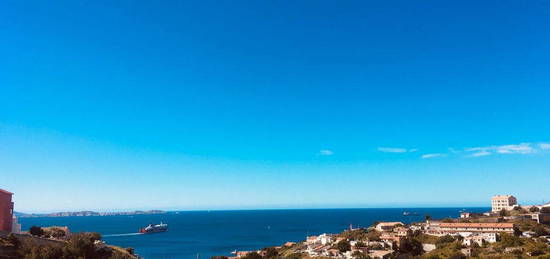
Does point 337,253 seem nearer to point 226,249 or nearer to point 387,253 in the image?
point 387,253

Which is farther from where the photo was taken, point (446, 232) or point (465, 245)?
point (446, 232)

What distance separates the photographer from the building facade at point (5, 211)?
36.1 meters

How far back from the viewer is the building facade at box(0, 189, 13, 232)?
36.1 meters

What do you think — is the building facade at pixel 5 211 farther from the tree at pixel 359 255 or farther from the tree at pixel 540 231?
the tree at pixel 540 231

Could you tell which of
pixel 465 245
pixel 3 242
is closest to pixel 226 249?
pixel 465 245

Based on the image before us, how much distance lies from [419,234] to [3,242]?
176 feet

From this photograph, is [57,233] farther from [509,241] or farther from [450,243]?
[509,241]

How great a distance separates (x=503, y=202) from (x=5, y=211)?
10372 centimetres

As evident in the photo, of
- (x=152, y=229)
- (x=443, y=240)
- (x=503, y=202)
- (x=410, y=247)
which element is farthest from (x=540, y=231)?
(x=152, y=229)

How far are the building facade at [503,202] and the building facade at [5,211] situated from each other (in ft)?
332

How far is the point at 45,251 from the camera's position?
1246 inches

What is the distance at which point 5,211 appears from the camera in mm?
36781

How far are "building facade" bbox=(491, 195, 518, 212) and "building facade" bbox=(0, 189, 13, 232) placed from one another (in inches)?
3987

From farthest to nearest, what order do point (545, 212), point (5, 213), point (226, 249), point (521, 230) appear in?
1. point (226, 249)
2. point (545, 212)
3. point (521, 230)
4. point (5, 213)
